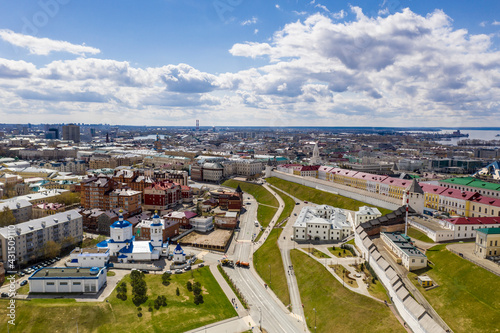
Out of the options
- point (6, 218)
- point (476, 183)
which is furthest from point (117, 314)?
point (476, 183)

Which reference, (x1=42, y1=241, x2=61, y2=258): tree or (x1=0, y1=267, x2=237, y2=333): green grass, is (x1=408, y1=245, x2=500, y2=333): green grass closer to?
(x1=0, y1=267, x2=237, y2=333): green grass

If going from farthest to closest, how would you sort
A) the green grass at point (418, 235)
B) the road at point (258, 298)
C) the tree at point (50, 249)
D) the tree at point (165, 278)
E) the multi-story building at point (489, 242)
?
the tree at point (50, 249) < the green grass at point (418, 235) < the tree at point (165, 278) < the multi-story building at point (489, 242) < the road at point (258, 298)

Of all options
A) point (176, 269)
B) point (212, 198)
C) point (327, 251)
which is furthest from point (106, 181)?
point (327, 251)

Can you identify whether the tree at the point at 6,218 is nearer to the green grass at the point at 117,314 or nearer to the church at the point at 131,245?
the church at the point at 131,245

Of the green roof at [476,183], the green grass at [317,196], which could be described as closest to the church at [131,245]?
the green grass at [317,196]

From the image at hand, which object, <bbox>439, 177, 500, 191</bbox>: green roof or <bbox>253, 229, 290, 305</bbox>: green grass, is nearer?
<bbox>253, 229, 290, 305</bbox>: green grass

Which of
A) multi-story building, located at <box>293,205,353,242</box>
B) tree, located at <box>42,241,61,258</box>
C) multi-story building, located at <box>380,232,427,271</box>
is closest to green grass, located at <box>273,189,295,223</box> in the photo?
multi-story building, located at <box>293,205,353,242</box>

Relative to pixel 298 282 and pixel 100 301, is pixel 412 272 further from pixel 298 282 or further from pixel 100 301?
pixel 100 301
